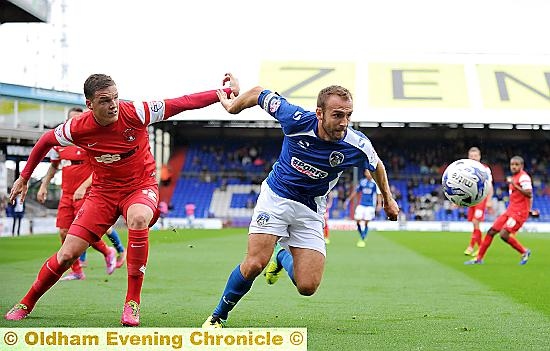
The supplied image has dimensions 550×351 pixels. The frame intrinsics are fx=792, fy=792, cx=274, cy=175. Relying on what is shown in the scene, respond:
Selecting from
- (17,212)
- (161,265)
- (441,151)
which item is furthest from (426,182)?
(161,265)

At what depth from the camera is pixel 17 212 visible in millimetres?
31656

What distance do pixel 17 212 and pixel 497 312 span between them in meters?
26.4

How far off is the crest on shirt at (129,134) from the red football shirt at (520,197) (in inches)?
394

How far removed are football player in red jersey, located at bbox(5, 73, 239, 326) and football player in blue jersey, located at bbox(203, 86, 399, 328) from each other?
2.94 ft

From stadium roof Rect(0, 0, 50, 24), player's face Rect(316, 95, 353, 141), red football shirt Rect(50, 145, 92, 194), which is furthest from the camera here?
red football shirt Rect(50, 145, 92, 194)

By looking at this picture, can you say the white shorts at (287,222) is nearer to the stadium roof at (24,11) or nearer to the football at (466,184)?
the football at (466,184)

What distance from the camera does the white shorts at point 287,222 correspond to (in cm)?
682

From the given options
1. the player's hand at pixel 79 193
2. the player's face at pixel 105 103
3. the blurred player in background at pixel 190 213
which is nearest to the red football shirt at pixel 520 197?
the player's hand at pixel 79 193

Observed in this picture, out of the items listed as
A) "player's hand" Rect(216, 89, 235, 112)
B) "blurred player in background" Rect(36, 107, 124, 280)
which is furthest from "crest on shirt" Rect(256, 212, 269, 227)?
"blurred player in background" Rect(36, 107, 124, 280)

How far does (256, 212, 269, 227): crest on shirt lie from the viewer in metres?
6.80

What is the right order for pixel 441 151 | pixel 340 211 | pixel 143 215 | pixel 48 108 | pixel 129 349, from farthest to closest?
pixel 441 151
pixel 340 211
pixel 48 108
pixel 143 215
pixel 129 349

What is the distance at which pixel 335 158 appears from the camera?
22.1 feet

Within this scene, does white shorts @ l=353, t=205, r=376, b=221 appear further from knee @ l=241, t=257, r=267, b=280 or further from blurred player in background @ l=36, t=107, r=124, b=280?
knee @ l=241, t=257, r=267, b=280

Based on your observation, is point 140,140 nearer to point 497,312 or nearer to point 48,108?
point 497,312
